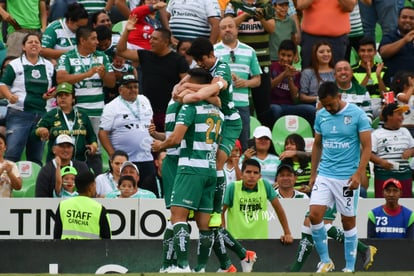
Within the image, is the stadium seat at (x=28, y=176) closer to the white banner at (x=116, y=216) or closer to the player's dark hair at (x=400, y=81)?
the white banner at (x=116, y=216)

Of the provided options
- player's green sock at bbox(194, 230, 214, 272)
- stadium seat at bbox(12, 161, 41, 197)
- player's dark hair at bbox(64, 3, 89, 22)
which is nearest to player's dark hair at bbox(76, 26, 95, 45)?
player's dark hair at bbox(64, 3, 89, 22)

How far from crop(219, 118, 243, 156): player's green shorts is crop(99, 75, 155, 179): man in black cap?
3371 millimetres

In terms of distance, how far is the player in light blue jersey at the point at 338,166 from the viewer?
13828 millimetres

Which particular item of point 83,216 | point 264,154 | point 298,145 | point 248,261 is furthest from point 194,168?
point 298,145

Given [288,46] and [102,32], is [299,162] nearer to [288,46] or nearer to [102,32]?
[288,46]

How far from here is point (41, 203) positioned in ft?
51.6

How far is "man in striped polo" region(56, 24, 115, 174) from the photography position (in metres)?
17.4

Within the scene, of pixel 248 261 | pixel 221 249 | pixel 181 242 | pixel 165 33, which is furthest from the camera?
pixel 165 33

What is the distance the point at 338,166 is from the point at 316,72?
191 inches

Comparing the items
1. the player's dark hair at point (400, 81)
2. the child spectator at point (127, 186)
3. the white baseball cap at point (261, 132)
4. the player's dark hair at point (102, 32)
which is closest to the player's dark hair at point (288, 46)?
the player's dark hair at point (400, 81)

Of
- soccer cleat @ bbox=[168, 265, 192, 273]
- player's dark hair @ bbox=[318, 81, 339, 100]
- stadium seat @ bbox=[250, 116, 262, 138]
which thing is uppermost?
player's dark hair @ bbox=[318, 81, 339, 100]

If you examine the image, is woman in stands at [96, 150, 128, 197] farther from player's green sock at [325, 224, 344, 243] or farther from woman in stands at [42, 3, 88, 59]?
player's green sock at [325, 224, 344, 243]

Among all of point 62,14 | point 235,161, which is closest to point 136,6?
point 62,14

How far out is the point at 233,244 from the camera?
14.0 metres
